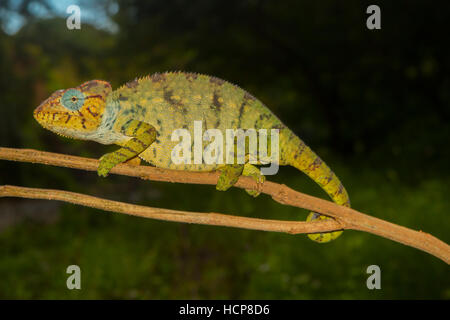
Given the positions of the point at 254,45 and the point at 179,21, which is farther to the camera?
the point at 254,45

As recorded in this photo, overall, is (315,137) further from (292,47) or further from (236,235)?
(236,235)

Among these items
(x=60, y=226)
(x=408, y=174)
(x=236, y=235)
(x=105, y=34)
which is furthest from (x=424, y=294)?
(x=105, y=34)

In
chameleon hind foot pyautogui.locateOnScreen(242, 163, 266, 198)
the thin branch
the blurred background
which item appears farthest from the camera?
the blurred background

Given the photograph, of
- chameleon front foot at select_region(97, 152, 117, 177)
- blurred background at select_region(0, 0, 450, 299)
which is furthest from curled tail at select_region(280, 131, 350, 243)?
blurred background at select_region(0, 0, 450, 299)

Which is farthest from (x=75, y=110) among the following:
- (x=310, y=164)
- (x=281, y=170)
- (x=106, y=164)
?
(x=281, y=170)

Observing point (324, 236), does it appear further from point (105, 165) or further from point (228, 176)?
point (105, 165)

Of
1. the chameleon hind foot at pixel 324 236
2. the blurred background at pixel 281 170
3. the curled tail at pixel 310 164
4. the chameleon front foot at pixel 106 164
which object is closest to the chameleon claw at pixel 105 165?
the chameleon front foot at pixel 106 164

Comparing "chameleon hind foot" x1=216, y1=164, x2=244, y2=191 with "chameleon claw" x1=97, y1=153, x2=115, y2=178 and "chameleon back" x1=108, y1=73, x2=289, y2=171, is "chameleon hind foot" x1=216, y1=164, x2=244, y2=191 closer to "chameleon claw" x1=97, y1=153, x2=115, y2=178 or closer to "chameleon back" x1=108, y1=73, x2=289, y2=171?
"chameleon back" x1=108, y1=73, x2=289, y2=171
